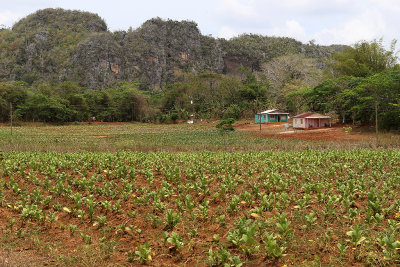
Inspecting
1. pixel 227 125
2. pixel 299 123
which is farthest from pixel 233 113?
pixel 299 123

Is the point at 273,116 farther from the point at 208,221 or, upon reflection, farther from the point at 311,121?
the point at 208,221

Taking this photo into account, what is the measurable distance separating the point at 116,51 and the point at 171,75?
17.8 metres

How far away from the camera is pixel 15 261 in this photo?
374 centimetres

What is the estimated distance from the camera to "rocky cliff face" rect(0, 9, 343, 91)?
Result: 78.9m

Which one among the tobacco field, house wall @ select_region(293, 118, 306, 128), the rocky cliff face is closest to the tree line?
house wall @ select_region(293, 118, 306, 128)

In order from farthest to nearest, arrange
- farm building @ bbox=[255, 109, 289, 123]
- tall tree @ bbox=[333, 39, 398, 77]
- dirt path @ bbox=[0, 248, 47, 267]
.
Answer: farm building @ bbox=[255, 109, 289, 123] → tall tree @ bbox=[333, 39, 398, 77] → dirt path @ bbox=[0, 248, 47, 267]

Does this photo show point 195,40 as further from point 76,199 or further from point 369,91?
point 76,199

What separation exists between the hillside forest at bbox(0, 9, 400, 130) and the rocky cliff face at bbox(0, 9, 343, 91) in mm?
305

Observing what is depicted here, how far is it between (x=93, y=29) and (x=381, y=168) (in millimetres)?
105111

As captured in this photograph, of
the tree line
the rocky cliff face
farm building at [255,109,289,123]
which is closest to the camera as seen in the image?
farm building at [255,109,289,123]

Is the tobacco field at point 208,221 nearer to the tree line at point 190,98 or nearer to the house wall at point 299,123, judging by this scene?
the house wall at point 299,123

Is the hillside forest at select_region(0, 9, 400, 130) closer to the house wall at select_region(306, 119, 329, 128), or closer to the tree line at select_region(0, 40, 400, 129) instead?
the tree line at select_region(0, 40, 400, 129)

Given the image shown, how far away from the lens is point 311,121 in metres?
30.8

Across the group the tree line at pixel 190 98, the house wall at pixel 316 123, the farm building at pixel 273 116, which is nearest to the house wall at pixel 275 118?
the farm building at pixel 273 116
